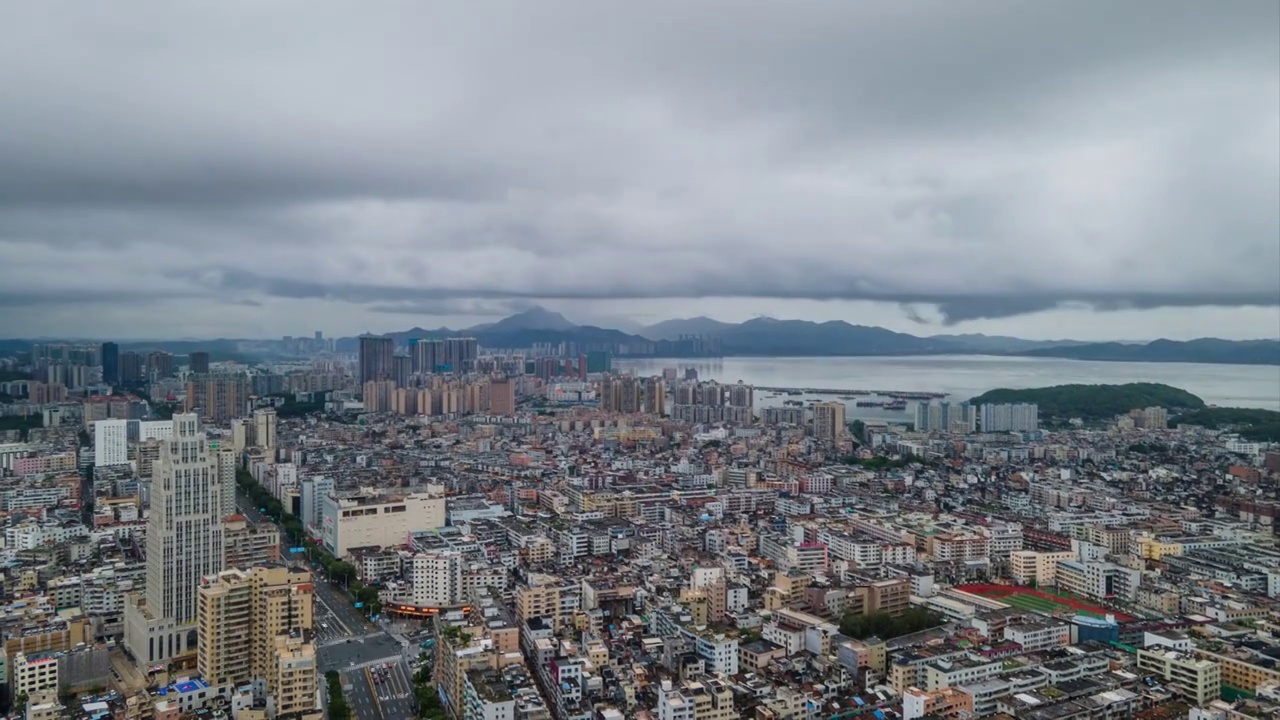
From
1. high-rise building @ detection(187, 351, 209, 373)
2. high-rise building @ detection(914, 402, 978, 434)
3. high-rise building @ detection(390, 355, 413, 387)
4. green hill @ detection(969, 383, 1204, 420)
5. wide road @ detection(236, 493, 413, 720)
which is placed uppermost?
high-rise building @ detection(187, 351, 209, 373)

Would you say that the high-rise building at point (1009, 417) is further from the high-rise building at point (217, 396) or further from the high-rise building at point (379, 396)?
the high-rise building at point (217, 396)

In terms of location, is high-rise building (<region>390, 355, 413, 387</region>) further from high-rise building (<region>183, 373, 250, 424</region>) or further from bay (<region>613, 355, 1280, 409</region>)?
bay (<region>613, 355, 1280, 409</region>)

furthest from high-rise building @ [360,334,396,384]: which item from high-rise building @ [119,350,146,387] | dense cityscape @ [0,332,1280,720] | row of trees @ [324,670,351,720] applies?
row of trees @ [324,670,351,720]

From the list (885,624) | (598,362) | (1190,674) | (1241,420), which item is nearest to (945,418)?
(1241,420)

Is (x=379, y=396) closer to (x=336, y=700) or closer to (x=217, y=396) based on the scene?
(x=217, y=396)

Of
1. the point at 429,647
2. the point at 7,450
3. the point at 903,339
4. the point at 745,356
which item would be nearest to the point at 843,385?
the point at 745,356

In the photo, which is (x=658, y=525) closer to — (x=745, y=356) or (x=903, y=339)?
(x=745, y=356)

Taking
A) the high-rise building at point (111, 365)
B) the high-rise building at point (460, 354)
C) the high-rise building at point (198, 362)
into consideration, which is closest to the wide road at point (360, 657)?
the high-rise building at point (198, 362)
